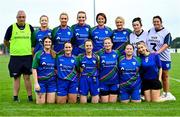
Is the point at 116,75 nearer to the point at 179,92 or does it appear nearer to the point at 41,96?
the point at 41,96

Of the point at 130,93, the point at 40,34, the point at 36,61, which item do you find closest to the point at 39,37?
the point at 40,34

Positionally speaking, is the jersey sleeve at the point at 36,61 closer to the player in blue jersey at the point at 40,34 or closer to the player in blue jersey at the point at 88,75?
the player in blue jersey at the point at 40,34

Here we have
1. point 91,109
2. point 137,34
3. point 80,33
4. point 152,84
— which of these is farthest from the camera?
point 137,34

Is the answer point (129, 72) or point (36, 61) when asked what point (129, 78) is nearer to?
point (129, 72)

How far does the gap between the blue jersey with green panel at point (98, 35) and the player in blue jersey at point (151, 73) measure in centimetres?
86

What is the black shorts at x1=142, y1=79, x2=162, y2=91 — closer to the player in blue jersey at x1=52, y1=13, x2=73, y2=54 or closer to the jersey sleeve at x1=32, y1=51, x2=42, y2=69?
the player in blue jersey at x1=52, y1=13, x2=73, y2=54

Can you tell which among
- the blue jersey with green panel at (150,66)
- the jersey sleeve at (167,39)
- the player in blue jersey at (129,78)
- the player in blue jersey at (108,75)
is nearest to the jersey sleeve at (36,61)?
the player in blue jersey at (108,75)

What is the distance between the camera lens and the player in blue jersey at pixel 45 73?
10.4 metres

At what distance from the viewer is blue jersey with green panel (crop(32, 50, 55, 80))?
1041cm

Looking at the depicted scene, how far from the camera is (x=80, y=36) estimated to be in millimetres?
10906

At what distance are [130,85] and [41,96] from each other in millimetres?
1930

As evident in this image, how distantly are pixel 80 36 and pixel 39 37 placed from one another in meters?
0.91

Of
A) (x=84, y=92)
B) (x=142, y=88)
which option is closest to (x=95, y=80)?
(x=84, y=92)

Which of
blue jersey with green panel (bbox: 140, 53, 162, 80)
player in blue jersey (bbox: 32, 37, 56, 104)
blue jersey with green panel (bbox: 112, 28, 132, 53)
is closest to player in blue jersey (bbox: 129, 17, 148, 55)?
blue jersey with green panel (bbox: 112, 28, 132, 53)
